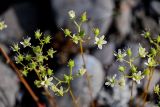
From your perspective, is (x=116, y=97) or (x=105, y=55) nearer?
(x=116, y=97)

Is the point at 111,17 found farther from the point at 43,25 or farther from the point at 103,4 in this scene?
the point at 43,25

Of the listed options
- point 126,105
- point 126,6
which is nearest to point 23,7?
point 126,6

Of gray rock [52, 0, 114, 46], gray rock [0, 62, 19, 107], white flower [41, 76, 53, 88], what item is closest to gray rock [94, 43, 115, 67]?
gray rock [52, 0, 114, 46]

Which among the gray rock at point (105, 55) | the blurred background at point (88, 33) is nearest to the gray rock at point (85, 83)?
the blurred background at point (88, 33)

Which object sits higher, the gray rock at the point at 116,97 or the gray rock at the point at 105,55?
the gray rock at the point at 105,55

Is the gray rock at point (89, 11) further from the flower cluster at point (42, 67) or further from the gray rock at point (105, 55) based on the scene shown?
the flower cluster at point (42, 67)

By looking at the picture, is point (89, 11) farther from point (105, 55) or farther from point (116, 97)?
point (116, 97)

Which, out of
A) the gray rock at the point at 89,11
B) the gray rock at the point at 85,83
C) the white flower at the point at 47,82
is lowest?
the white flower at the point at 47,82

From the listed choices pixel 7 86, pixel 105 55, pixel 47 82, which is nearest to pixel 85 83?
pixel 105 55
